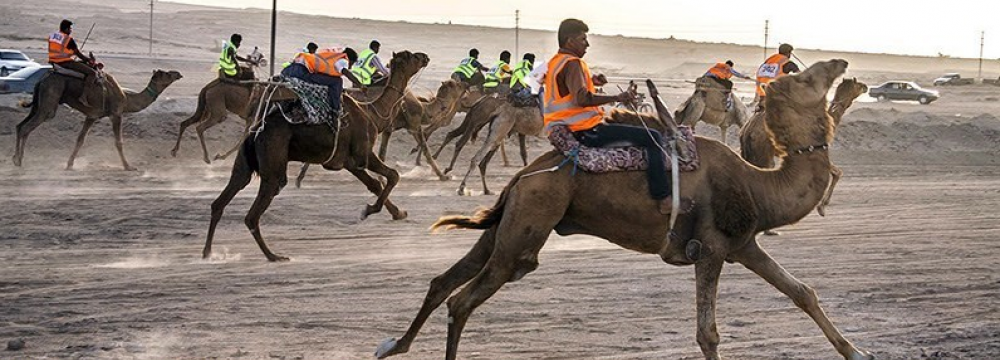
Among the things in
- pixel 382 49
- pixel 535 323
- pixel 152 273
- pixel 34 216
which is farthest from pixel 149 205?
pixel 382 49

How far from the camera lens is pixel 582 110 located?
30.8ft

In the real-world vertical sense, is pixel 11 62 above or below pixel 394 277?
below

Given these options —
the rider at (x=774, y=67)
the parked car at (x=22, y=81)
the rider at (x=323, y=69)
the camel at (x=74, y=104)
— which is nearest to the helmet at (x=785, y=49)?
the rider at (x=774, y=67)

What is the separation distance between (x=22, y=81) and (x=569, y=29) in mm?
33659

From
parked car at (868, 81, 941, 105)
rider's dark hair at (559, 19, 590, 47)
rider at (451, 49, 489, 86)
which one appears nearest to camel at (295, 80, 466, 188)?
rider at (451, 49, 489, 86)

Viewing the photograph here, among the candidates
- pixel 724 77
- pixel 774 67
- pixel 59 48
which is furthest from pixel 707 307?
pixel 724 77

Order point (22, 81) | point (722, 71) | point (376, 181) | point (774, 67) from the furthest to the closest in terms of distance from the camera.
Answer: point (22, 81) → point (722, 71) → point (774, 67) → point (376, 181)

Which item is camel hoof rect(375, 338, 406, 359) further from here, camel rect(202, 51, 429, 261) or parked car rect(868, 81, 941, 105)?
parked car rect(868, 81, 941, 105)

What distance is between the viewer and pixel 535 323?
11.2 m

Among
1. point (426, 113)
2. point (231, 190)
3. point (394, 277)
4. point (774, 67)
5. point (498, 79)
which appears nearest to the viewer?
point (394, 277)

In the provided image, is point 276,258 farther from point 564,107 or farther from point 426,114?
point 426,114

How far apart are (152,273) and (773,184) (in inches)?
265

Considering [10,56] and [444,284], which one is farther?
[10,56]

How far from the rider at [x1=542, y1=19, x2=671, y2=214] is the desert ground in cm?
154
